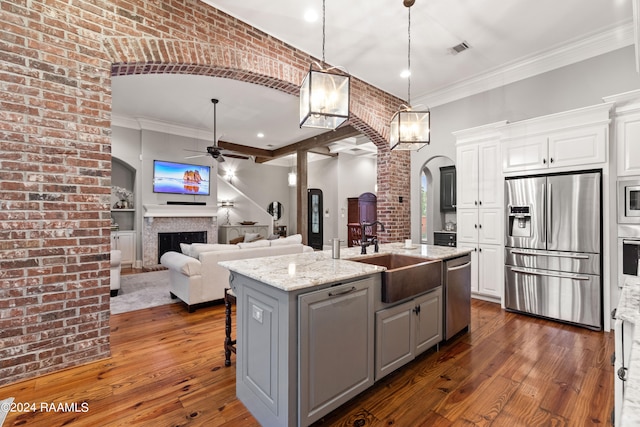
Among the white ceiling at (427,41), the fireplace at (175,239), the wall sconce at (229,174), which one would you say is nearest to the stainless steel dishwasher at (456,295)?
the white ceiling at (427,41)

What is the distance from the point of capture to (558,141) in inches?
139

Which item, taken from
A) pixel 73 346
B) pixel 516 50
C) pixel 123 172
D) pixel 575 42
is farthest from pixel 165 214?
pixel 575 42

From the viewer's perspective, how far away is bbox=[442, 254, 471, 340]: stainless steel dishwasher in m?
2.84

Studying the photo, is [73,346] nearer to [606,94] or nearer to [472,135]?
[472,135]

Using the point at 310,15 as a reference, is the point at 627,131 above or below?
below

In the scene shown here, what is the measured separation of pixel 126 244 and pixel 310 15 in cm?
632

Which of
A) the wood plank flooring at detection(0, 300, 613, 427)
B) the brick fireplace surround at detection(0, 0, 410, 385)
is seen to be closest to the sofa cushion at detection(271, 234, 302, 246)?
the wood plank flooring at detection(0, 300, 613, 427)

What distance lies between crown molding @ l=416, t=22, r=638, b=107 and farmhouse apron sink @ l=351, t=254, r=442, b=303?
127 inches

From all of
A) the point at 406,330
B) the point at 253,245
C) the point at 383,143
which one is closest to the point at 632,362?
the point at 406,330

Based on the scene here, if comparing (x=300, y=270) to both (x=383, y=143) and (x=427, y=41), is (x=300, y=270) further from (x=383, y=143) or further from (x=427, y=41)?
(x=383, y=143)

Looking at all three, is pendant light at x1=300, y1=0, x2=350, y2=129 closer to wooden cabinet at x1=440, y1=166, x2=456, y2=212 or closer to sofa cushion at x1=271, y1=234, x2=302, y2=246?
sofa cushion at x1=271, y1=234, x2=302, y2=246

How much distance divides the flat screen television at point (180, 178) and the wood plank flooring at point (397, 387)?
185 inches

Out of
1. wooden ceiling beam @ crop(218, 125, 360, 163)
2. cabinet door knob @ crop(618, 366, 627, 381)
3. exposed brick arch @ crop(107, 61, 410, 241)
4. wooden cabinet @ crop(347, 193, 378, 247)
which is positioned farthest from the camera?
wooden cabinet @ crop(347, 193, 378, 247)

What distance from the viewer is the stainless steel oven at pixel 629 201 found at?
10.3 ft
